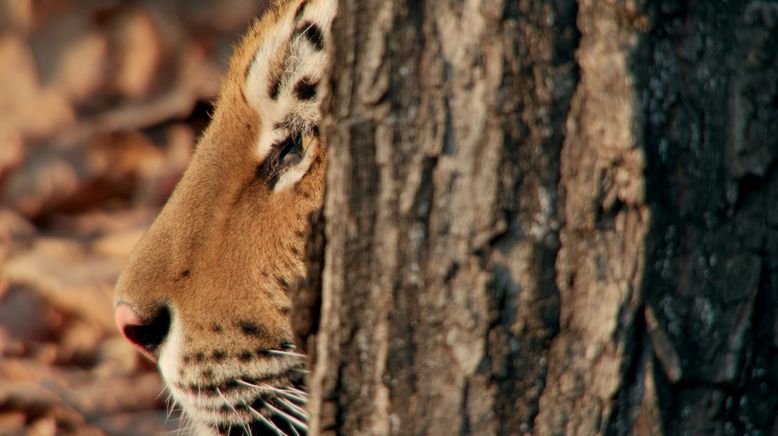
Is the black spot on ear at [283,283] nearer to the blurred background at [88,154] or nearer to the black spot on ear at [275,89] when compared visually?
the black spot on ear at [275,89]

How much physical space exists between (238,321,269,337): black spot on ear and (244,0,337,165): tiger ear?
352 mm

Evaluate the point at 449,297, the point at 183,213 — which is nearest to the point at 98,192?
the point at 183,213

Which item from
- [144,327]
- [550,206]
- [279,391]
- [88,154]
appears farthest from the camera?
[88,154]

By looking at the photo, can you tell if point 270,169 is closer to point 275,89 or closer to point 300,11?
point 275,89

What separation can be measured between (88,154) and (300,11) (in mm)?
3037

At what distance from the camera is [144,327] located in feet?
6.32

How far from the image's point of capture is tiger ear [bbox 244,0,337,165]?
1.83m

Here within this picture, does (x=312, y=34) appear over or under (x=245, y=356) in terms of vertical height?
over

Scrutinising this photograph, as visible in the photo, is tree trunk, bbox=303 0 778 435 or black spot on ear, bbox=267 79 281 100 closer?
tree trunk, bbox=303 0 778 435

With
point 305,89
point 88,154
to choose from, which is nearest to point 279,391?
point 305,89

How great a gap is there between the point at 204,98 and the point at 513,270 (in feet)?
13.5

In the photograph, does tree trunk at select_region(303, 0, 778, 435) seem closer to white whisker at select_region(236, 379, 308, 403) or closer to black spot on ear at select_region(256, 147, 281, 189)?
white whisker at select_region(236, 379, 308, 403)

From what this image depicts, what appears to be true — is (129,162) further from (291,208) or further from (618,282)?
(618,282)

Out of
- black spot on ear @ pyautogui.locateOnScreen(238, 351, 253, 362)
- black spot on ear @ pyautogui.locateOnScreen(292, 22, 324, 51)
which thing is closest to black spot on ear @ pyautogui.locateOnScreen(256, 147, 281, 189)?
black spot on ear @ pyautogui.locateOnScreen(292, 22, 324, 51)
